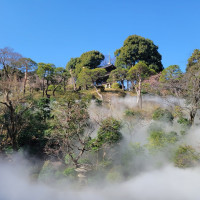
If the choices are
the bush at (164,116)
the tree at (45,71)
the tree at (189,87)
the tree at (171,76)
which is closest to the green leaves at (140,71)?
the tree at (171,76)

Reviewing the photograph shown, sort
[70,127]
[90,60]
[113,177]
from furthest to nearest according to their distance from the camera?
1. [90,60]
2. [70,127]
3. [113,177]

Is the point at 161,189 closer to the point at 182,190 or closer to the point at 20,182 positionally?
the point at 182,190

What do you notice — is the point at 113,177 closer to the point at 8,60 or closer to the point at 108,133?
the point at 108,133

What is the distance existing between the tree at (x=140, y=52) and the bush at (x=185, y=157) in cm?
1636

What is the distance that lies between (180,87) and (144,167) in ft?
20.6

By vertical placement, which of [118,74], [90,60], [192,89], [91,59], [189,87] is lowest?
[192,89]

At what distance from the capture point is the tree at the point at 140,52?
25.3 metres

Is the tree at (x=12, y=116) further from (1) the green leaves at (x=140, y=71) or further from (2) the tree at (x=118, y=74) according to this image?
(2) the tree at (x=118, y=74)

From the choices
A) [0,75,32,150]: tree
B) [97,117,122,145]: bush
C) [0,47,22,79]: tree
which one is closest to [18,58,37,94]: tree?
[0,47,22,79]: tree

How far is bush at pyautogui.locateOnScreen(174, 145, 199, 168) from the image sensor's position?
10.0m

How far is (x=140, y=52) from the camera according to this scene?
2502cm

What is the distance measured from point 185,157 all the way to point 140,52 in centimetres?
1765

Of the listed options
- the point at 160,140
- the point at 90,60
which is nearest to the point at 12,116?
the point at 160,140

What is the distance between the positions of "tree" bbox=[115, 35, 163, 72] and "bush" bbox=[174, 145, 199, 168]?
53.7ft
